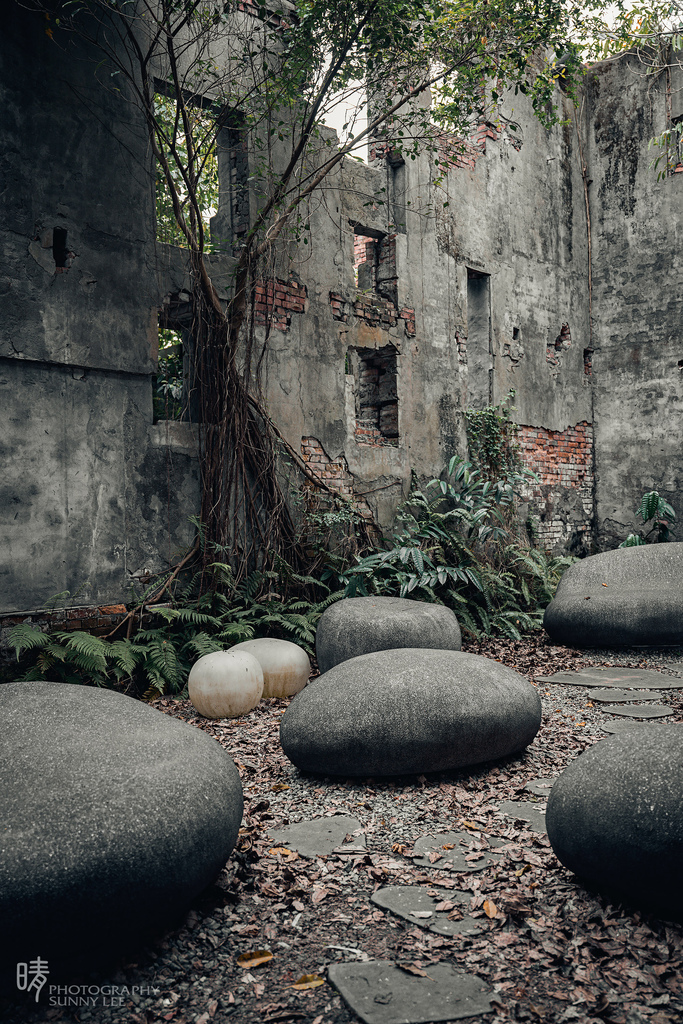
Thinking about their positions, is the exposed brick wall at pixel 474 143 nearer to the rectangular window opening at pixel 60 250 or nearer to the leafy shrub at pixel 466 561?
the leafy shrub at pixel 466 561

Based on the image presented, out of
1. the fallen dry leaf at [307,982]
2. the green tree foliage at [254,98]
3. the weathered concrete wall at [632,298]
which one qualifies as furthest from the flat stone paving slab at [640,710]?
the weathered concrete wall at [632,298]

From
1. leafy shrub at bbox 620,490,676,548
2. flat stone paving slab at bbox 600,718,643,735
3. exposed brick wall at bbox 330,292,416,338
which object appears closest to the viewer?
flat stone paving slab at bbox 600,718,643,735

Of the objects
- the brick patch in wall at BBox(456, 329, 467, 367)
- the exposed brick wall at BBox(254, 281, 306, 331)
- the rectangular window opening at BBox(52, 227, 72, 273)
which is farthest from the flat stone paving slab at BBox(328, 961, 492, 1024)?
the brick patch in wall at BBox(456, 329, 467, 367)

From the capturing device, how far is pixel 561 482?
1136 centimetres

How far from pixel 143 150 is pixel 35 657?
445cm

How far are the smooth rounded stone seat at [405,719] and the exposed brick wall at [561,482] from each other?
7.17 meters

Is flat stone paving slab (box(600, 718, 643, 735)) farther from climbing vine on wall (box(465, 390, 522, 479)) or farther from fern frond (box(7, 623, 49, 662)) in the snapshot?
climbing vine on wall (box(465, 390, 522, 479))

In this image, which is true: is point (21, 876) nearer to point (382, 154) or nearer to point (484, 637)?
point (484, 637)

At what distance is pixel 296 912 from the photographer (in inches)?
99.3

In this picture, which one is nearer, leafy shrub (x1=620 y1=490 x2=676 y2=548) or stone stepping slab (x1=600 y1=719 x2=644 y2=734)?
stone stepping slab (x1=600 y1=719 x2=644 y2=734)

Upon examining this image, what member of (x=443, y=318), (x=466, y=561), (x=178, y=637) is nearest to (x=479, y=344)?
(x=443, y=318)

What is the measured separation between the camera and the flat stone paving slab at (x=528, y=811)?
3.16 m

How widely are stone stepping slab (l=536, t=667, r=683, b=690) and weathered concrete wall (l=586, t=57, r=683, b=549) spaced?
612cm

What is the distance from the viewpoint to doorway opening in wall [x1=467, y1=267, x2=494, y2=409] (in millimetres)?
10273
